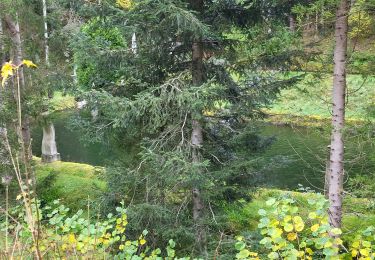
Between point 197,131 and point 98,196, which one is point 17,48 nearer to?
point 98,196

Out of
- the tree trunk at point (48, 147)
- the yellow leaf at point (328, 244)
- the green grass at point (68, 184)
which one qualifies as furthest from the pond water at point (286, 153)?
the yellow leaf at point (328, 244)

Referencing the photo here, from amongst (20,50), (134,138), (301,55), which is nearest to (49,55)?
(20,50)

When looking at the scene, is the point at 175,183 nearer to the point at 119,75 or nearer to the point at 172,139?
the point at 172,139

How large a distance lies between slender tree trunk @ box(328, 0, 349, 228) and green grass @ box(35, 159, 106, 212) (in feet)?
19.2

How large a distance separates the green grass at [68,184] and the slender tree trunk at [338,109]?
5.86 meters

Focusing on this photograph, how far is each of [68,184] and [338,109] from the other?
8.66m

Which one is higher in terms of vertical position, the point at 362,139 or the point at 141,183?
the point at 362,139

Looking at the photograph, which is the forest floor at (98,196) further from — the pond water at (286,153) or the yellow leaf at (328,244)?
the yellow leaf at (328,244)

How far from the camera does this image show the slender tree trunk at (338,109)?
237 inches

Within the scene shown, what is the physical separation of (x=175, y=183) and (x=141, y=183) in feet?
Answer: 2.68

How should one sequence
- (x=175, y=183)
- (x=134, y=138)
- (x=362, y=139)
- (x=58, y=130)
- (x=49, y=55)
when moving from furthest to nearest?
(x=58, y=130)
(x=49, y=55)
(x=134, y=138)
(x=175, y=183)
(x=362, y=139)

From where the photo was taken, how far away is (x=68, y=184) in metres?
12.5

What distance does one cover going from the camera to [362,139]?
6.10 m

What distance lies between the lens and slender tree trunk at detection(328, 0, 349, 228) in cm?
603
